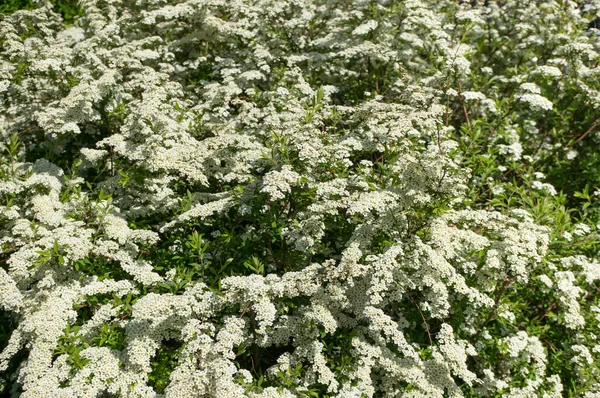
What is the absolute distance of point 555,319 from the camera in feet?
14.2

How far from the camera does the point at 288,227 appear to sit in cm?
398

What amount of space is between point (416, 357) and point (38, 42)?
5.62 m

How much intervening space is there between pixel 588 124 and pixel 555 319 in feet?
11.1

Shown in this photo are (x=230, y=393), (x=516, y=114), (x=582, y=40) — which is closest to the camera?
(x=230, y=393)

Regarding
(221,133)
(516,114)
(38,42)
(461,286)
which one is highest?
(38,42)

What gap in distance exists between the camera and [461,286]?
349 cm

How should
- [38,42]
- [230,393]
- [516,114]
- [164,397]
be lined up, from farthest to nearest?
[516,114] < [38,42] < [164,397] < [230,393]

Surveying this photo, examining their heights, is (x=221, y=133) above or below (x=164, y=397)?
above

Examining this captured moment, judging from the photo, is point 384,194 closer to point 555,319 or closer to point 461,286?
point 461,286

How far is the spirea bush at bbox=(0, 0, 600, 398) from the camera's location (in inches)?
131

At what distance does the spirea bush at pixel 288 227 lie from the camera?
3318mm

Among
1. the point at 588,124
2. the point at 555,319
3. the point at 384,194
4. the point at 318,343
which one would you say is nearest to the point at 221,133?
the point at 384,194

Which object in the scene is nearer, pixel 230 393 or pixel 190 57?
pixel 230 393

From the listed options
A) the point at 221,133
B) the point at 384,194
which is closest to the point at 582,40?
the point at 384,194
